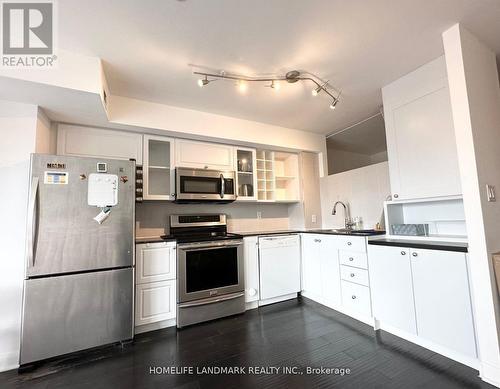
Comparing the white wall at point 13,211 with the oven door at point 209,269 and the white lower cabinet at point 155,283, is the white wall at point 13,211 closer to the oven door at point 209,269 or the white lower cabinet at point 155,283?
the white lower cabinet at point 155,283

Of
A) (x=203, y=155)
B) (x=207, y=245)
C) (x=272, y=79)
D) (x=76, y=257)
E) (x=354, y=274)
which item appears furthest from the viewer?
(x=203, y=155)

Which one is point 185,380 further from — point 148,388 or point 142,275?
point 142,275

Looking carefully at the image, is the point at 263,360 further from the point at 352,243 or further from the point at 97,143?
the point at 97,143

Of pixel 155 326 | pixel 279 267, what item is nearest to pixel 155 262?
pixel 155 326

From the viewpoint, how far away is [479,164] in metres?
1.69

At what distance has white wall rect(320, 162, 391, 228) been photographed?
310 cm

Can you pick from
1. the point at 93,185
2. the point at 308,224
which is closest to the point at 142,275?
the point at 93,185

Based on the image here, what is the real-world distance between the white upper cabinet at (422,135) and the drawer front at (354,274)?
2.86ft

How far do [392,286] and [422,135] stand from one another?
1465 millimetres

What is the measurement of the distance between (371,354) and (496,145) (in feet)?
6.48

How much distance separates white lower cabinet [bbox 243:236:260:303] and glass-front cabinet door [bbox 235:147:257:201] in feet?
2.19

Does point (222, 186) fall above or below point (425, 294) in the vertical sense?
above

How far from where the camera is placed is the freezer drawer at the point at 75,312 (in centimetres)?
188

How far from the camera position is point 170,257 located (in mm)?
2586
